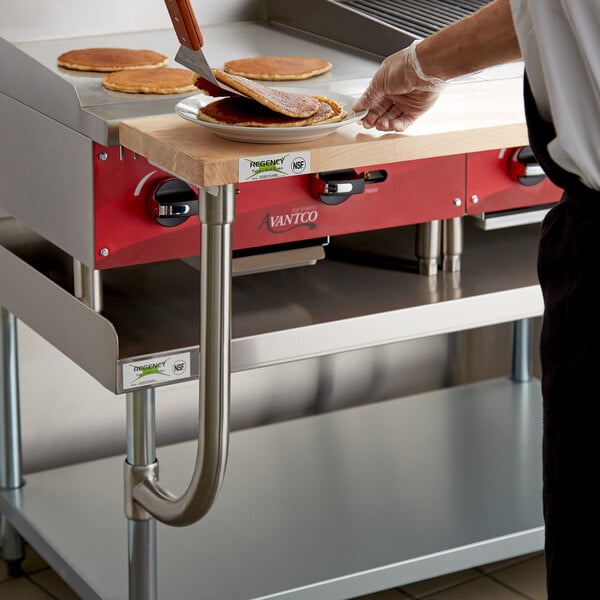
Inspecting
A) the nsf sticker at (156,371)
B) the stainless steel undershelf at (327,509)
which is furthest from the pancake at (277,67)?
the stainless steel undershelf at (327,509)

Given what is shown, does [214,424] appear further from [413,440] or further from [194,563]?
[413,440]

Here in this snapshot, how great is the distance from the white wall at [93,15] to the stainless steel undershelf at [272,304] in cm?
35

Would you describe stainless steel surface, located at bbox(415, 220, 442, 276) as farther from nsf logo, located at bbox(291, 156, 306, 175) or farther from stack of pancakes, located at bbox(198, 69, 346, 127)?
nsf logo, located at bbox(291, 156, 306, 175)

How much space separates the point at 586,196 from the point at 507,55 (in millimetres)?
205

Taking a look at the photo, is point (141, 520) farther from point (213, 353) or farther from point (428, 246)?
point (428, 246)

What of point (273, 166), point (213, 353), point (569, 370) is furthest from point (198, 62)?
point (569, 370)

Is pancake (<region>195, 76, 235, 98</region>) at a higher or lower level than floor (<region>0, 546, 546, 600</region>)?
higher

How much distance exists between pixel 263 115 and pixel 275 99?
0.08 ft

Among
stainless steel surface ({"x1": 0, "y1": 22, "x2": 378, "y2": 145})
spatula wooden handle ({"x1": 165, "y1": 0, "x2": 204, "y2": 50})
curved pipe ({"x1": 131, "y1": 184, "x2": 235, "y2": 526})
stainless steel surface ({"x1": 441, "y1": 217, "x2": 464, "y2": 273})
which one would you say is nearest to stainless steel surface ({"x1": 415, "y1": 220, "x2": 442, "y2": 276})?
stainless steel surface ({"x1": 441, "y1": 217, "x2": 464, "y2": 273})

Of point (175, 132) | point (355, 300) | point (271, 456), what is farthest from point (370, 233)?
point (175, 132)

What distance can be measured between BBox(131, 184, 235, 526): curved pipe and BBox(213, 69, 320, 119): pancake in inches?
4.4

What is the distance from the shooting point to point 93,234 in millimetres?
1641

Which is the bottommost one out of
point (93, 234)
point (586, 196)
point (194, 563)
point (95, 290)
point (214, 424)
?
point (194, 563)

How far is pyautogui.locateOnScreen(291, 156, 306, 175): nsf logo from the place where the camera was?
1469 mm
